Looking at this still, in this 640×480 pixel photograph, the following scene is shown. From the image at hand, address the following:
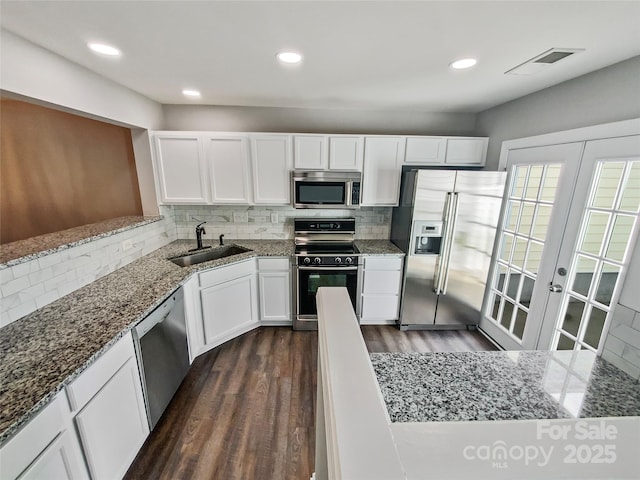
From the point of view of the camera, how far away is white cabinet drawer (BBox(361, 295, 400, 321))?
296 centimetres

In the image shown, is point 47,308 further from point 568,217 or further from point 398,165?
point 568,217

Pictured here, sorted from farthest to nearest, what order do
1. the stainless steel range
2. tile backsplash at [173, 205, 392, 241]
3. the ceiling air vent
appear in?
tile backsplash at [173, 205, 392, 241], the stainless steel range, the ceiling air vent

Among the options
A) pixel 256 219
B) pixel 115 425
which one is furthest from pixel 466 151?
pixel 115 425

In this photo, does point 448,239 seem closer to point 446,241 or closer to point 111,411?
point 446,241

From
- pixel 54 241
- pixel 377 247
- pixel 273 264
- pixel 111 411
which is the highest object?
pixel 54 241

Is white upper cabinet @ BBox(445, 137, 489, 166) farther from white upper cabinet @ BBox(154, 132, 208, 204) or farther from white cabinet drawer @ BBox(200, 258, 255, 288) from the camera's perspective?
white upper cabinet @ BBox(154, 132, 208, 204)

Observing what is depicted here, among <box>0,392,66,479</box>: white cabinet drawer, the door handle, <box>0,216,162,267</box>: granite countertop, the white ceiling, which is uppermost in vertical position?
the white ceiling

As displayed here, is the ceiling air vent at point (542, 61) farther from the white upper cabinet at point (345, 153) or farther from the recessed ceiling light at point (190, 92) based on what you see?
the recessed ceiling light at point (190, 92)

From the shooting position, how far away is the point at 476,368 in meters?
0.96

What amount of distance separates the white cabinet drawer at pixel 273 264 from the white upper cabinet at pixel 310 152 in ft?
3.36

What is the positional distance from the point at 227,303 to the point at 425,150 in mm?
2656

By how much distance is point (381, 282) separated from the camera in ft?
9.59

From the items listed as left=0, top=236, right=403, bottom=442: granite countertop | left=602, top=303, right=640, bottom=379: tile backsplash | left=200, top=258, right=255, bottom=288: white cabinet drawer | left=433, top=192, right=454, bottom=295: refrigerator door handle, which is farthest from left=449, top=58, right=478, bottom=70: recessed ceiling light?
left=0, top=236, right=403, bottom=442: granite countertop

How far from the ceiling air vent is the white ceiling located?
5 cm
